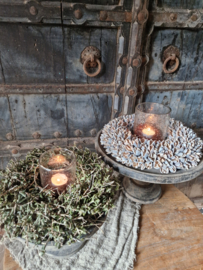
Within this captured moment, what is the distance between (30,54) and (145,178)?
0.69 m

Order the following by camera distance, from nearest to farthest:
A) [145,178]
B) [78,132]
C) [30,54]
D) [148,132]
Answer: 1. [145,178]
2. [148,132]
3. [30,54]
4. [78,132]

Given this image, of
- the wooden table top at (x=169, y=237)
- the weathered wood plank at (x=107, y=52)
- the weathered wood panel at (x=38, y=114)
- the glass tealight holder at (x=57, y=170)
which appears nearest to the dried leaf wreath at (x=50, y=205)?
the glass tealight holder at (x=57, y=170)

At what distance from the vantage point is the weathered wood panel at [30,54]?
0.81 metres

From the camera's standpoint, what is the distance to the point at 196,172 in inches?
24.1

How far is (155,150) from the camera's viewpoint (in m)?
0.62

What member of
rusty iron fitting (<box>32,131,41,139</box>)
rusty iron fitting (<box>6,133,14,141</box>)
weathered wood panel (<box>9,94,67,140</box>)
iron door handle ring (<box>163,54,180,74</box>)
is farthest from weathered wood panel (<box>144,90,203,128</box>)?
rusty iron fitting (<box>6,133,14,141</box>)

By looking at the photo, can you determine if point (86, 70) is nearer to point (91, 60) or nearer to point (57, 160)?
point (91, 60)

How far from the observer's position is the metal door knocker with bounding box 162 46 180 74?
94cm

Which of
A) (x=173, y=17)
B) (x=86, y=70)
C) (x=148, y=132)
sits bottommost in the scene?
(x=148, y=132)

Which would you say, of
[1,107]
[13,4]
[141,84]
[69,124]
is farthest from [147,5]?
[1,107]

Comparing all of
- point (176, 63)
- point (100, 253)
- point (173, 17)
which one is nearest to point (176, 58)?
point (176, 63)

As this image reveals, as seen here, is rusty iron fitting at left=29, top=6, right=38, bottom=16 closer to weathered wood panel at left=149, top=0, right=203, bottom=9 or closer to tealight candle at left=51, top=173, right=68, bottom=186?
weathered wood panel at left=149, top=0, right=203, bottom=9

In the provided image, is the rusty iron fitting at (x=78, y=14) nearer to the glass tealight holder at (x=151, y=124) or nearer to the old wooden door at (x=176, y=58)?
the old wooden door at (x=176, y=58)

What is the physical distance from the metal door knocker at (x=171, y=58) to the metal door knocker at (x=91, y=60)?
32 centimetres
